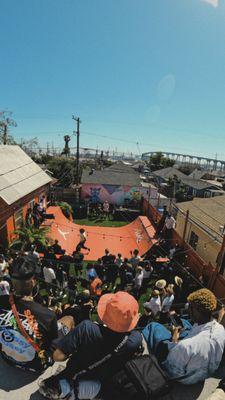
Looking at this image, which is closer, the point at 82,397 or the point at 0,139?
the point at 82,397

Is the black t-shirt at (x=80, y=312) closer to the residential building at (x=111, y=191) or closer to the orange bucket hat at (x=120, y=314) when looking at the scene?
the orange bucket hat at (x=120, y=314)

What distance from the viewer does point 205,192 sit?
40.8m

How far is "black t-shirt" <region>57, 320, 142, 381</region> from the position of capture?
220 cm

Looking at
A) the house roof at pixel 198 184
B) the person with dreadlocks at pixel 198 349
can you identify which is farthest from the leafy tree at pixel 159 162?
the person with dreadlocks at pixel 198 349

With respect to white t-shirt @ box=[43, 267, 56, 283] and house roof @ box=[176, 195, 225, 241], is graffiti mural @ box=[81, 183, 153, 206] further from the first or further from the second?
white t-shirt @ box=[43, 267, 56, 283]

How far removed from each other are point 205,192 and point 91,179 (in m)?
23.1

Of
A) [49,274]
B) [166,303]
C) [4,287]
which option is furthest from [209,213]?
[4,287]

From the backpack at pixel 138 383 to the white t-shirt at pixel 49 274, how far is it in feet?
18.5

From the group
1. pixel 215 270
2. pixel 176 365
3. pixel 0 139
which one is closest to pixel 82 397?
pixel 176 365

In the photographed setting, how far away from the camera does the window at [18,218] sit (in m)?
12.4

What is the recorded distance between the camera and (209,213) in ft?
42.7

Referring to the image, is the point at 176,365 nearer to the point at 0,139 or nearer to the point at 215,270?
the point at 215,270

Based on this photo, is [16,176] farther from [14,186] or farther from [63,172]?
[63,172]

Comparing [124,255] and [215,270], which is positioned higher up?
[215,270]
